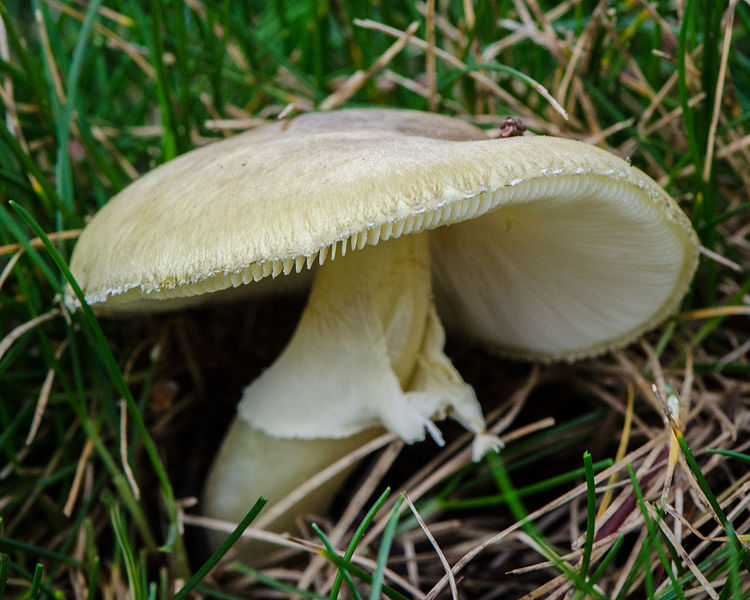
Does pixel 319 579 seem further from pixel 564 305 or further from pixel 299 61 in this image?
Result: pixel 299 61

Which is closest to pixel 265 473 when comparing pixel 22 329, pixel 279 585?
pixel 279 585

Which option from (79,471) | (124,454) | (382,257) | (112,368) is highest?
(382,257)

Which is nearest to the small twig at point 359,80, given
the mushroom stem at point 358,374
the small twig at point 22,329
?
the mushroom stem at point 358,374

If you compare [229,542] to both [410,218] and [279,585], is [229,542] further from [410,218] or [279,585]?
[410,218]

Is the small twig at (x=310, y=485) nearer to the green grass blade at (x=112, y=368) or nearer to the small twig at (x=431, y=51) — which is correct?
the green grass blade at (x=112, y=368)

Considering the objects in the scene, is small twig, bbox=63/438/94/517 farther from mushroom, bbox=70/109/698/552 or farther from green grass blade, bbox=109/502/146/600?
mushroom, bbox=70/109/698/552

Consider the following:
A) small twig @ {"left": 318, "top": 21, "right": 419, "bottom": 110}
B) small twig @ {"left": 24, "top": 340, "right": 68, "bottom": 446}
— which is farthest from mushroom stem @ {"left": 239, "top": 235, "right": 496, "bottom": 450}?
small twig @ {"left": 318, "top": 21, "right": 419, "bottom": 110}
